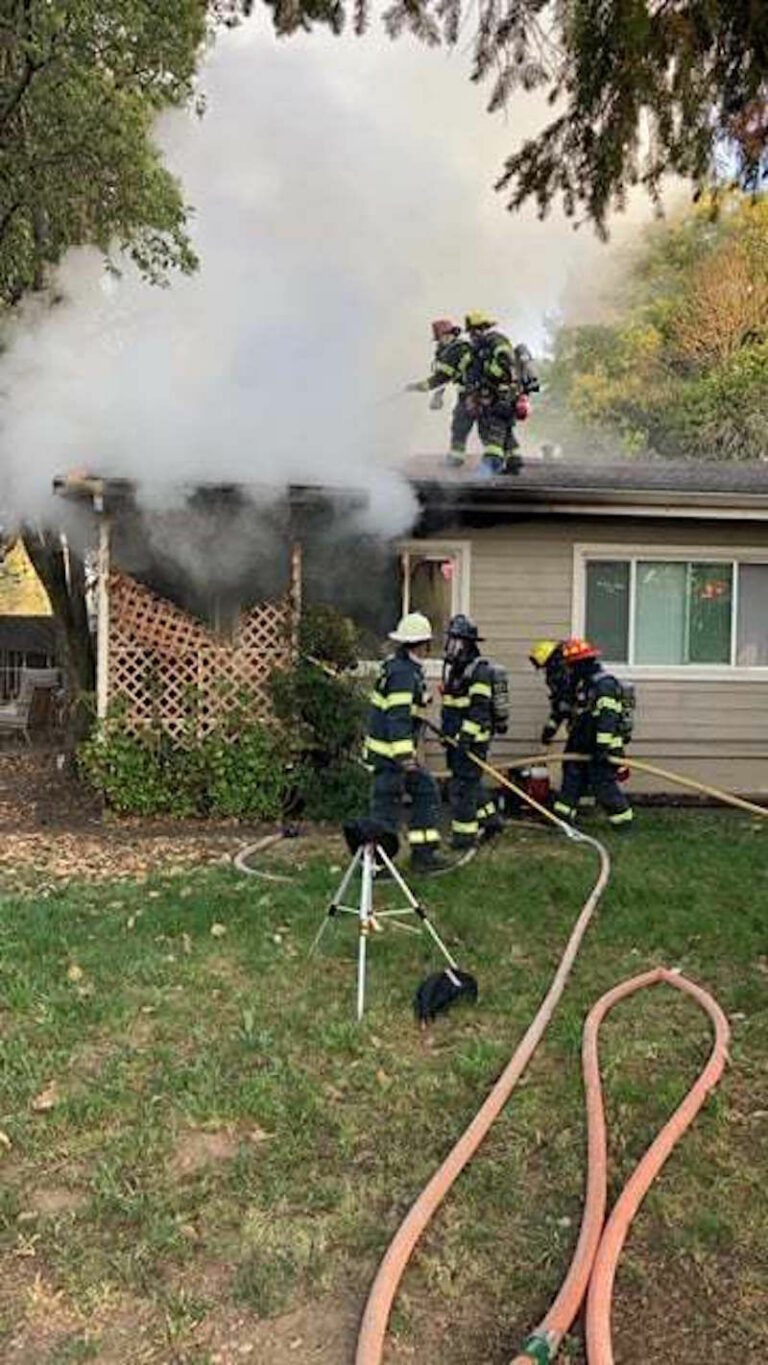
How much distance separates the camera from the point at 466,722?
325 inches

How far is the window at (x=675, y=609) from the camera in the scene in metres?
11.1

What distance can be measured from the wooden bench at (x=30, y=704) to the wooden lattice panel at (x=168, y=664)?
7.02 m

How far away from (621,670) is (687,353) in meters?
24.7

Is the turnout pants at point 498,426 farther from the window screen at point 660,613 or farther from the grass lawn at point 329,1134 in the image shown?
the grass lawn at point 329,1134

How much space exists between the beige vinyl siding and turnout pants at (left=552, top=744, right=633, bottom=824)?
4.74ft

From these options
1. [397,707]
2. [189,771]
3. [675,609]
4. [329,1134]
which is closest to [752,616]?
[675,609]

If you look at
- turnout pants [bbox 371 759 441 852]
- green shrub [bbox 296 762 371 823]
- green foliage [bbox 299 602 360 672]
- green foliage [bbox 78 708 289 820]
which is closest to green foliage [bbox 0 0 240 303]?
green foliage [bbox 299 602 360 672]

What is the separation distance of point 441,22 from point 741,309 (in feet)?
92.7

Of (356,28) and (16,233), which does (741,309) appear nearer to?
(16,233)

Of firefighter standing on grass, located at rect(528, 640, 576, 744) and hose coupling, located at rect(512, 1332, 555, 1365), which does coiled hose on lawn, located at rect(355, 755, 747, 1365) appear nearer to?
hose coupling, located at rect(512, 1332, 555, 1365)

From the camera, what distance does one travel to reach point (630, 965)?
5848 mm

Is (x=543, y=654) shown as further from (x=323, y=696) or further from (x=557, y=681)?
(x=323, y=696)

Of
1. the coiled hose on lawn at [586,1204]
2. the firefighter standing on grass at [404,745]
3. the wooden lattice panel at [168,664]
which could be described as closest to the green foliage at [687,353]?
the wooden lattice panel at [168,664]

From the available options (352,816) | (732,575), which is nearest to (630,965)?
(352,816)
